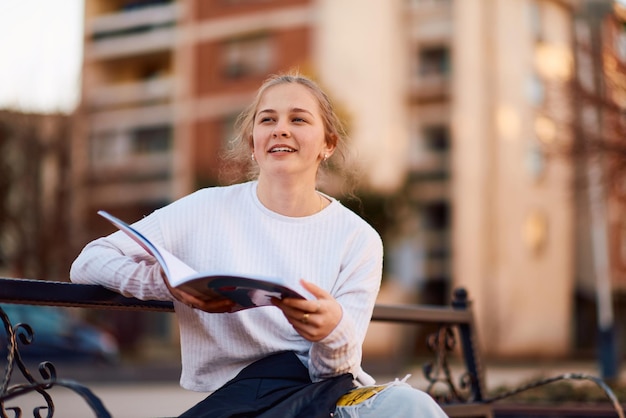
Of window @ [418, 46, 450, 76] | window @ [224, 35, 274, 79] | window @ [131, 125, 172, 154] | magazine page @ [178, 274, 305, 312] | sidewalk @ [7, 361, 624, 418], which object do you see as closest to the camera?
magazine page @ [178, 274, 305, 312]

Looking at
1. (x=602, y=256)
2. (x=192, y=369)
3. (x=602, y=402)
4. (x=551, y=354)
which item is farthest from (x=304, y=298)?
(x=551, y=354)

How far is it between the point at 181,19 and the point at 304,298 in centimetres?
3575

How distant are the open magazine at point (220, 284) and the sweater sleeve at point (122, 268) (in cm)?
22

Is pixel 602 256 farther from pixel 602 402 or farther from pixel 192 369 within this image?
pixel 192 369

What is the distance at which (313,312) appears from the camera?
2543 millimetres

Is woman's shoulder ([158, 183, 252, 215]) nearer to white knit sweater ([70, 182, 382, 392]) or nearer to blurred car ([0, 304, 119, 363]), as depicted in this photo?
white knit sweater ([70, 182, 382, 392])

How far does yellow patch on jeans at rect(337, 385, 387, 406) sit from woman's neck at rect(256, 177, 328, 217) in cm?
62

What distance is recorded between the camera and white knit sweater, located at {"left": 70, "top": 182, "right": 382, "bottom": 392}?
285cm

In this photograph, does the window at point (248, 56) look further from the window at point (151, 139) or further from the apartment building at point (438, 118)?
the window at point (151, 139)

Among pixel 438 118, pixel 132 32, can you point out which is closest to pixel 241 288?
pixel 438 118

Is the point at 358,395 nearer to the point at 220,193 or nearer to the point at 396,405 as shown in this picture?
the point at 396,405

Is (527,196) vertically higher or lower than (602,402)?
higher

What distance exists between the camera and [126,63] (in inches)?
1622

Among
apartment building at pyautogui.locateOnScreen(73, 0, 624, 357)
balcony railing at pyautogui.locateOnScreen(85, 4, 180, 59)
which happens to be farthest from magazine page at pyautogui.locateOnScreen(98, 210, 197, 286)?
balcony railing at pyautogui.locateOnScreen(85, 4, 180, 59)
